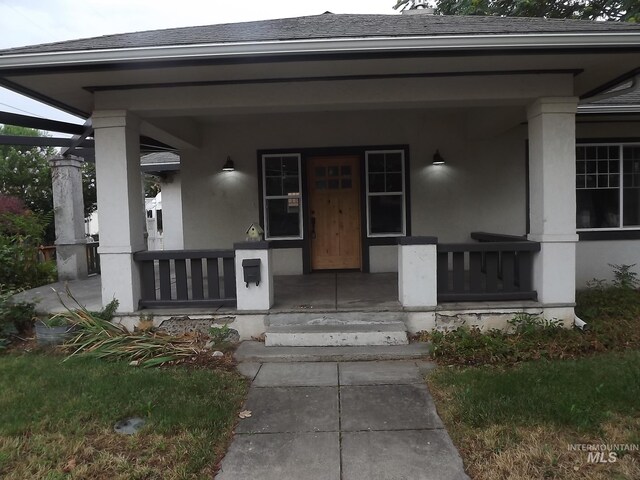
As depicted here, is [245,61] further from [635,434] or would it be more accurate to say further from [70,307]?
[635,434]

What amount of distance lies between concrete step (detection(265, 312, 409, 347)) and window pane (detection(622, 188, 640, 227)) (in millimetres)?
5181

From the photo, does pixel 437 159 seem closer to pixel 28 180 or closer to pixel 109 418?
pixel 109 418

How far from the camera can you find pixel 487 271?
221 inches

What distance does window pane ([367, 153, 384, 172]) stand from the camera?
811cm

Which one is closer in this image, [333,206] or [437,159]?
[437,159]

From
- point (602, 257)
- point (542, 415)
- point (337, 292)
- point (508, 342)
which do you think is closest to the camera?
point (542, 415)

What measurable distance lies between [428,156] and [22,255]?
24.2ft

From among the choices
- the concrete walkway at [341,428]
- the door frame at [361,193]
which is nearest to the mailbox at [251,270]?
the concrete walkway at [341,428]

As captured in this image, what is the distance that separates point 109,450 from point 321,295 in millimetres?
3602

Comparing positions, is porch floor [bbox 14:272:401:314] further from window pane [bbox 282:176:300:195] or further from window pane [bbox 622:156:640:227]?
window pane [bbox 622:156:640:227]

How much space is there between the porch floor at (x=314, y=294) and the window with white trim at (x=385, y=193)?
86cm

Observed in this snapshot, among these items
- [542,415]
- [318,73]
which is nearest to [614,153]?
[318,73]

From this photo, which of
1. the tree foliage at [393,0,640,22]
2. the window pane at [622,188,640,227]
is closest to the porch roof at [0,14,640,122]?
the window pane at [622,188,640,227]

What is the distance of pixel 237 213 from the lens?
8258 mm
